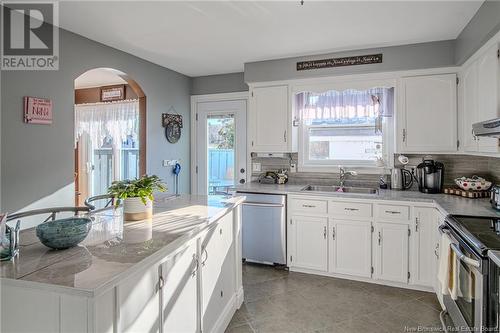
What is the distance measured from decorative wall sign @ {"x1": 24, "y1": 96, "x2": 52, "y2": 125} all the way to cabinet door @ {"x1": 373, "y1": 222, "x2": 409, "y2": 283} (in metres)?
3.28

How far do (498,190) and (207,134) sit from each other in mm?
3558

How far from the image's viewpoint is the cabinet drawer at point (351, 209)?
3062 mm

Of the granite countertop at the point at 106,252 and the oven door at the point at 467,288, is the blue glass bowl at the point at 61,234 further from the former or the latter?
the oven door at the point at 467,288

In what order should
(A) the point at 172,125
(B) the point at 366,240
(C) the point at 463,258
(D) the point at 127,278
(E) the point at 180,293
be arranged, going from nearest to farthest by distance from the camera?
(D) the point at 127,278 → (E) the point at 180,293 → (C) the point at 463,258 → (B) the point at 366,240 → (A) the point at 172,125

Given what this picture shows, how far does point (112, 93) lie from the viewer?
4.93m

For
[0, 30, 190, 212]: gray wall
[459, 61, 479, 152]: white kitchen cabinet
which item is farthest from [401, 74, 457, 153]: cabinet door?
[0, 30, 190, 212]: gray wall

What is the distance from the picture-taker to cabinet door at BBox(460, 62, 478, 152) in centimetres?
267

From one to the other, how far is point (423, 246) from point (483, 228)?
3.30ft

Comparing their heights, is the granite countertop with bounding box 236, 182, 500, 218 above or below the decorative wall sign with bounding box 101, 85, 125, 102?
below

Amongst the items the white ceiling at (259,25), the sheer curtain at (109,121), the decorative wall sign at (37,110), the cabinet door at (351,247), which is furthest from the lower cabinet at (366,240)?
the sheer curtain at (109,121)

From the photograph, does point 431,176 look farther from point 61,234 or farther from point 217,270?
point 61,234

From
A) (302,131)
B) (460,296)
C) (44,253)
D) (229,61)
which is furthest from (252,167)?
(44,253)

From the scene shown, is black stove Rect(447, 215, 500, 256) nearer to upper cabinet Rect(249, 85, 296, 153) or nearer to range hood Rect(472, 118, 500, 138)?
range hood Rect(472, 118, 500, 138)

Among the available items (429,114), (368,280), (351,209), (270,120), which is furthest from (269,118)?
(368,280)
